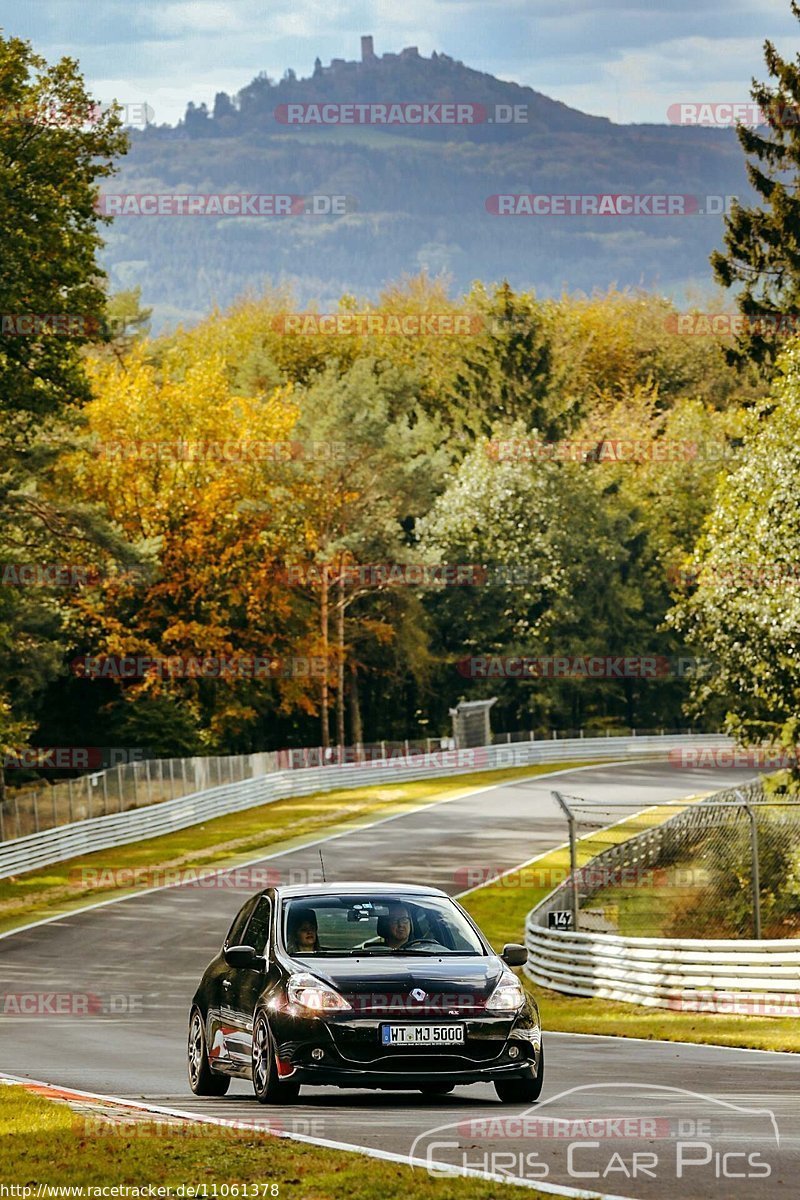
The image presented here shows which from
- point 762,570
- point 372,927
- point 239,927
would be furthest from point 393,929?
point 762,570

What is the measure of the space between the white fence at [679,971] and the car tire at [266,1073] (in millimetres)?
10486

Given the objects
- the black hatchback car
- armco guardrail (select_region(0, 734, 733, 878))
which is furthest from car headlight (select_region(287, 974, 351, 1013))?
armco guardrail (select_region(0, 734, 733, 878))

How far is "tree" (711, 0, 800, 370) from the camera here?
44.2 m

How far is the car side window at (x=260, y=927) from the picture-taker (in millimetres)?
12602

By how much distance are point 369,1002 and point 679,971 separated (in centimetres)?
1254

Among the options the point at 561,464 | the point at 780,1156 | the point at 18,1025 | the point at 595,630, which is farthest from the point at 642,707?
the point at 780,1156

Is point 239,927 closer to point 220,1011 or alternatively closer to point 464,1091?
point 220,1011

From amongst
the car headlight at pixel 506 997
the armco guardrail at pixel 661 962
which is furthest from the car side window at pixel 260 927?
the armco guardrail at pixel 661 962

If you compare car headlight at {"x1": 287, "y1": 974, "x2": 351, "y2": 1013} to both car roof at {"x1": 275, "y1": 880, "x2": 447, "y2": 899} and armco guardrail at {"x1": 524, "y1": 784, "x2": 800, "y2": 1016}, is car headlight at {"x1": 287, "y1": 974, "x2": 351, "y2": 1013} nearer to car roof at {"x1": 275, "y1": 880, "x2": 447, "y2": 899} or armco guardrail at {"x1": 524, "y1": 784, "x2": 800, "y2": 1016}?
car roof at {"x1": 275, "y1": 880, "x2": 447, "y2": 899}

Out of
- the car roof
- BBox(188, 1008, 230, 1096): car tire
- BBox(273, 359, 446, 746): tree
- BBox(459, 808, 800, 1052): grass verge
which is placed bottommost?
BBox(459, 808, 800, 1052): grass verge

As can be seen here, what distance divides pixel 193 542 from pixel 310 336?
112ft

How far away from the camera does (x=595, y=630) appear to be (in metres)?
82.0

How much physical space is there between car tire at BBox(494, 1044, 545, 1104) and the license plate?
69 centimetres

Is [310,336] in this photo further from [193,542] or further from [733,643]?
[733,643]
